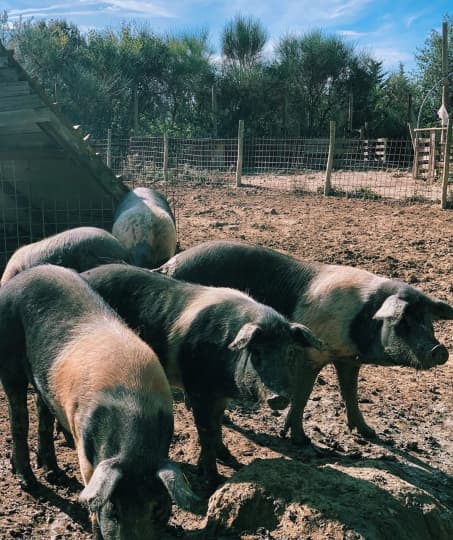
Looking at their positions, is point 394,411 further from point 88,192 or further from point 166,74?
point 166,74

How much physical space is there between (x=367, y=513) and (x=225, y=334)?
1272mm

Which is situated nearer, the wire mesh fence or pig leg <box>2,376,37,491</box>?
pig leg <box>2,376,37,491</box>

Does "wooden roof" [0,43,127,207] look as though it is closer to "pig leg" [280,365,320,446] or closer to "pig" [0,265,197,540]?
"pig" [0,265,197,540]

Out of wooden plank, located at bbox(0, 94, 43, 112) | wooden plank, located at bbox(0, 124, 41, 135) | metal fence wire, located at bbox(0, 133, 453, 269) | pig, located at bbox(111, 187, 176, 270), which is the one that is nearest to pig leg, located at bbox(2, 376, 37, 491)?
pig, located at bbox(111, 187, 176, 270)

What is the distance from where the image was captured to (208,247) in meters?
5.14

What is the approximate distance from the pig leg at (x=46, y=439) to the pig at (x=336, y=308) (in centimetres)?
154

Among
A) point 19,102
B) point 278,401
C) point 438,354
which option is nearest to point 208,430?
point 278,401

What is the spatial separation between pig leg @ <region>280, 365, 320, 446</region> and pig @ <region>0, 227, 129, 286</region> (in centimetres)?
234

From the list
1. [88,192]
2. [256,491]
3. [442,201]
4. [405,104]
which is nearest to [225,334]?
[256,491]

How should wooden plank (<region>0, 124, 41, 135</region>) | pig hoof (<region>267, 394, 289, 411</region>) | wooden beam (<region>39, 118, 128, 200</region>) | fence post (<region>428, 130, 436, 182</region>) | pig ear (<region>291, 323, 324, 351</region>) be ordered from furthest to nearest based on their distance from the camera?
1. fence post (<region>428, 130, 436, 182</region>)
2. wooden plank (<region>0, 124, 41, 135</region>)
3. wooden beam (<region>39, 118, 128, 200</region>)
4. pig ear (<region>291, 323, 324, 351</region>)
5. pig hoof (<region>267, 394, 289, 411</region>)

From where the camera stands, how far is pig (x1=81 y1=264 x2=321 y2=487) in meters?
3.61

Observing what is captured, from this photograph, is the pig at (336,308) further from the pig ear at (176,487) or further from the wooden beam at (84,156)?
the wooden beam at (84,156)

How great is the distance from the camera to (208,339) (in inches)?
155

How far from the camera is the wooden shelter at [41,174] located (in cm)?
817
